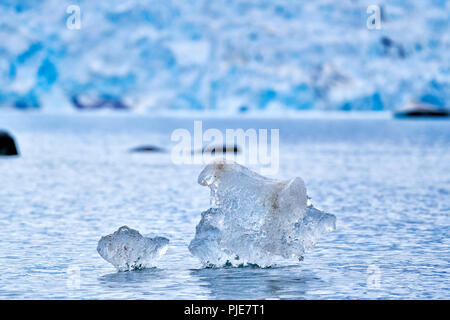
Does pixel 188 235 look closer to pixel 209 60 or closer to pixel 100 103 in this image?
pixel 209 60

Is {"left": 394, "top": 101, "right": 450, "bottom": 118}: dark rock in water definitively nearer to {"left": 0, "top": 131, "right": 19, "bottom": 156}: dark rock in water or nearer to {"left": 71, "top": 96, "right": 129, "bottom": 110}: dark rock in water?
{"left": 71, "top": 96, "right": 129, "bottom": 110}: dark rock in water

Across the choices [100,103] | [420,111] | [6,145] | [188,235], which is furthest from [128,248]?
[420,111]

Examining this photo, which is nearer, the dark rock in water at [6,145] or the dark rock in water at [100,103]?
the dark rock in water at [6,145]

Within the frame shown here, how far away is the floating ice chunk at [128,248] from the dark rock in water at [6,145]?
85.4 ft

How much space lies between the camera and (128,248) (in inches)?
484

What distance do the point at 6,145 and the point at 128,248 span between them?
2725 centimetres

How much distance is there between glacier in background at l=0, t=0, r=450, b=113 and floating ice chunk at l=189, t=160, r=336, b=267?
271 feet

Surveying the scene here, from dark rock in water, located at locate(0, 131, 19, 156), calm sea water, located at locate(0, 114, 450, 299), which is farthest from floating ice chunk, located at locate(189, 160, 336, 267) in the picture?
dark rock in water, located at locate(0, 131, 19, 156)

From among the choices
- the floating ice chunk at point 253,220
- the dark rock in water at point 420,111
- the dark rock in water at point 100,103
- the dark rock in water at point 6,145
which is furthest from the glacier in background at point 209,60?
the floating ice chunk at point 253,220

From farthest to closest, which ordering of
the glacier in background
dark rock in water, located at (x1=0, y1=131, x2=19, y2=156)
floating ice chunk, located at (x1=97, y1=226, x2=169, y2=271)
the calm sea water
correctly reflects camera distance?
1. the glacier in background
2. dark rock in water, located at (x1=0, y1=131, x2=19, y2=156)
3. floating ice chunk, located at (x1=97, y1=226, x2=169, y2=271)
4. the calm sea water

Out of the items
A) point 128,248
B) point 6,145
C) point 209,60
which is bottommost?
point 128,248

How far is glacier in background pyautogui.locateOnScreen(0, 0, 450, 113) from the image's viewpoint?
9725 centimetres

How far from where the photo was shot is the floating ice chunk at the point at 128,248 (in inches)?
482

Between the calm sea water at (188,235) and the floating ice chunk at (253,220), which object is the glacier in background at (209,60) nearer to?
the calm sea water at (188,235)
